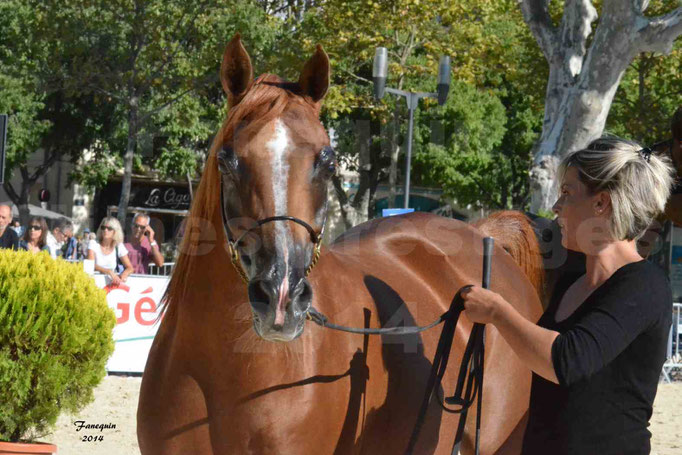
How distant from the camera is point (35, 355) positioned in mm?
5156

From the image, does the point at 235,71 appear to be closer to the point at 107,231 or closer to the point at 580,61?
the point at 107,231

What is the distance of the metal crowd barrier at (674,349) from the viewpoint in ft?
38.6

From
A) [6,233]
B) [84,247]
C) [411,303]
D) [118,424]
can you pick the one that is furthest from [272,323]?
[84,247]

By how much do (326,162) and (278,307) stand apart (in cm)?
53

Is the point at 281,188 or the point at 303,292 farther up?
the point at 281,188

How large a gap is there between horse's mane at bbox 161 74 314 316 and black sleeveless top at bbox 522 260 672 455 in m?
1.09

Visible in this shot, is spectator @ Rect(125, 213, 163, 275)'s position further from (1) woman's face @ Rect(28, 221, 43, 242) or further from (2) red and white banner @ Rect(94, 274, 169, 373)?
(1) woman's face @ Rect(28, 221, 43, 242)

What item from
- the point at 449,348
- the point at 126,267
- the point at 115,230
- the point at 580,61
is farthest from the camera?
the point at 580,61

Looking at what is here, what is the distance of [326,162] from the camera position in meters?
2.55

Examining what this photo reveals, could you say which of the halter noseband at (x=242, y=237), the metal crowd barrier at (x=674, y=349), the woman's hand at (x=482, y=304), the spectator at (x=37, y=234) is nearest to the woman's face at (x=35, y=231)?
the spectator at (x=37, y=234)

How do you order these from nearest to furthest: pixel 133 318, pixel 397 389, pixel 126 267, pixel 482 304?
pixel 482 304, pixel 397 389, pixel 133 318, pixel 126 267

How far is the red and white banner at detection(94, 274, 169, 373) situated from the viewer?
32.8ft

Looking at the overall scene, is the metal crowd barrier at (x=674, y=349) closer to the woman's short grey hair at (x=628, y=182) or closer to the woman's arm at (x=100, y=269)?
the woman's arm at (x=100, y=269)

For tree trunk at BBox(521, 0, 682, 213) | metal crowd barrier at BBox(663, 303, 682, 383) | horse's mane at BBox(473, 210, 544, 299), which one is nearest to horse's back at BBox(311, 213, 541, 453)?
horse's mane at BBox(473, 210, 544, 299)
